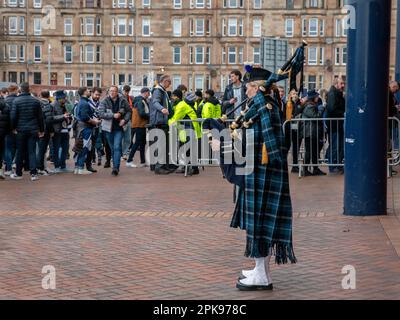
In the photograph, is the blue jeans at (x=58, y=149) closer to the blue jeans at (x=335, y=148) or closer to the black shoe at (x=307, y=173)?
the black shoe at (x=307, y=173)

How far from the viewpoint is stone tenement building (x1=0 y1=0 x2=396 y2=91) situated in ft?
277

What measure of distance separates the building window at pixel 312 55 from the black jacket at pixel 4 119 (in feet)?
227

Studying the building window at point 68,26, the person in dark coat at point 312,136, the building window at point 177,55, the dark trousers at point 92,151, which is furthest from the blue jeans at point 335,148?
the building window at point 68,26

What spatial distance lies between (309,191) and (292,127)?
281cm

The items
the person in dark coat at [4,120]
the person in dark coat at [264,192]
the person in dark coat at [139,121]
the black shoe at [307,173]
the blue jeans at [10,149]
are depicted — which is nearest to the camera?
the person in dark coat at [264,192]

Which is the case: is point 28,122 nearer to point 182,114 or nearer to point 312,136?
point 182,114

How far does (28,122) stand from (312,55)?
70284 mm

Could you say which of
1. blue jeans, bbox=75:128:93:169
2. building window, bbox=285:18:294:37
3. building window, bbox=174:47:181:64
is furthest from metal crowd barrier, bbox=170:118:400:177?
building window, bbox=174:47:181:64

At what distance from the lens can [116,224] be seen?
1082 cm

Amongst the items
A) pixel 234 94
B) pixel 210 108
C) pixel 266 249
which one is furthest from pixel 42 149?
pixel 266 249

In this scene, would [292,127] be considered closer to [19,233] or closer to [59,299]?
[19,233]

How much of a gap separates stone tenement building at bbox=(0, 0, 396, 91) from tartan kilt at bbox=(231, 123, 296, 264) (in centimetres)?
7731

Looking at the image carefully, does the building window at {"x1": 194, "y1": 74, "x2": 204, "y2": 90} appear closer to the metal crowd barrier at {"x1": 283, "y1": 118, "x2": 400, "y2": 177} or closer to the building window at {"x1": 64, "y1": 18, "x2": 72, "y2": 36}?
the building window at {"x1": 64, "y1": 18, "x2": 72, "y2": 36}

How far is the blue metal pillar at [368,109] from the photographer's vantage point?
11070mm
